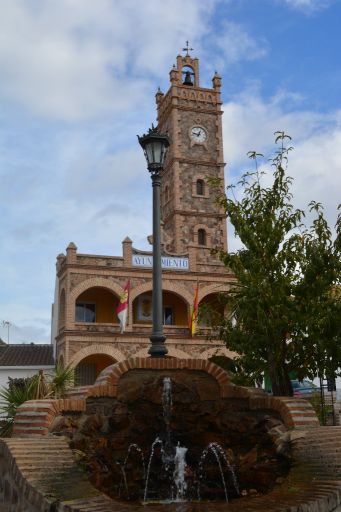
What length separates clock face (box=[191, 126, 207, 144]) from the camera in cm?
3791

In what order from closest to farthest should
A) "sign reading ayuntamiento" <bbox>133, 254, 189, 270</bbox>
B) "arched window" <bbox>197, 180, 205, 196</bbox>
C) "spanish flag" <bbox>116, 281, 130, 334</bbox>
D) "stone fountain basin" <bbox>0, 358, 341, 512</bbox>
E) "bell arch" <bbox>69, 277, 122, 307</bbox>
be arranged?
"stone fountain basin" <bbox>0, 358, 341, 512</bbox> → "spanish flag" <bbox>116, 281, 130, 334</bbox> → "bell arch" <bbox>69, 277, 122, 307</bbox> → "sign reading ayuntamiento" <bbox>133, 254, 189, 270</bbox> → "arched window" <bbox>197, 180, 205, 196</bbox>

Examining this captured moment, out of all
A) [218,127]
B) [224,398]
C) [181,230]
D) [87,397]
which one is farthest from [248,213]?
[218,127]

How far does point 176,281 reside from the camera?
3117 cm

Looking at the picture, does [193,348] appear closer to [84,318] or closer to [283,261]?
[84,318]

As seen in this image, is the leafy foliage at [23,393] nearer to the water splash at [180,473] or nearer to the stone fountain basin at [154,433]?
the stone fountain basin at [154,433]

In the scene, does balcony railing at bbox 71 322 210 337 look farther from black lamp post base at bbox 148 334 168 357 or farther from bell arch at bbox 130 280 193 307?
black lamp post base at bbox 148 334 168 357

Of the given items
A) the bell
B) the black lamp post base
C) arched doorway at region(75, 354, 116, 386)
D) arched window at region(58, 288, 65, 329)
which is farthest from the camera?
the bell

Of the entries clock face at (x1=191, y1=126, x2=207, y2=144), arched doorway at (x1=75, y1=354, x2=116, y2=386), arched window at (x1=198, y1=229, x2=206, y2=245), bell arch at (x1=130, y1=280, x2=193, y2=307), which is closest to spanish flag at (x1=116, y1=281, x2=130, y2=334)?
bell arch at (x1=130, y1=280, x2=193, y2=307)

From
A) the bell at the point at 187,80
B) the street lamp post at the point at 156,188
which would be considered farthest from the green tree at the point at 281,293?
the bell at the point at 187,80

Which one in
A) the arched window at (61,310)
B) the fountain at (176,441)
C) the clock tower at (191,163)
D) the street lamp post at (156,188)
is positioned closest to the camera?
the fountain at (176,441)

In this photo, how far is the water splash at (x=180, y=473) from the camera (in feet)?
24.5

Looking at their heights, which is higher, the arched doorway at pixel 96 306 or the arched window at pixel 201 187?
the arched window at pixel 201 187

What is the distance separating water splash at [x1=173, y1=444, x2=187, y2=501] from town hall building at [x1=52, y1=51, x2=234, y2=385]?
1648cm

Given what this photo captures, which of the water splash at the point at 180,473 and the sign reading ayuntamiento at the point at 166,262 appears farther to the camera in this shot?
the sign reading ayuntamiento at the point at 166,262
